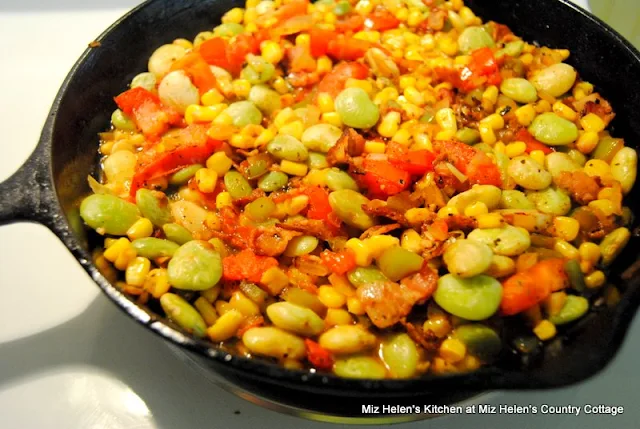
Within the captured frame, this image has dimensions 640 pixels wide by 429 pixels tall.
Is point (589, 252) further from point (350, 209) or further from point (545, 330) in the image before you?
point (350, 209)

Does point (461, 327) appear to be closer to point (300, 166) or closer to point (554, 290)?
point (554, 290)

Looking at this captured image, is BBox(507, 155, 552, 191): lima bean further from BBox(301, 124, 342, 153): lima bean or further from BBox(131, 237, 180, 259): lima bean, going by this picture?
BBox(131, 237, 180, 259): lima bean

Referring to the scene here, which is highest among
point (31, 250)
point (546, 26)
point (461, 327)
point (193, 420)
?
point (546, 26)

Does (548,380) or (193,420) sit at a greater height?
(548,380)

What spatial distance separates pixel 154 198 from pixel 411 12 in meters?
1.03

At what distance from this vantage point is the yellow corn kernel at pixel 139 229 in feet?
4.18

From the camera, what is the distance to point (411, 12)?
180 centimetres

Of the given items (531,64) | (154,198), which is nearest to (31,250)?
(154,198)

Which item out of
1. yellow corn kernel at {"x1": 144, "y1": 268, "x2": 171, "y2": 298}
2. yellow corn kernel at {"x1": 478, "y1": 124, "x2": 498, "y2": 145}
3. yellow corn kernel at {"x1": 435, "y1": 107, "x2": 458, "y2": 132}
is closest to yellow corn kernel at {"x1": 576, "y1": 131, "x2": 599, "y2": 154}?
yellow corn kernel at {"x1": 478, "y1": 124, "x2": 498, "y2": 145}

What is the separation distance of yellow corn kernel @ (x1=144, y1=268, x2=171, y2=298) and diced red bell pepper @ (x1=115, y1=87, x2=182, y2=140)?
0.47 m

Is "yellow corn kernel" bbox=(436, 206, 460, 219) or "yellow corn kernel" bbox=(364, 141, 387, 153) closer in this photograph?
"yellow corn kernel" bbox=(436, 206, 460, 219)

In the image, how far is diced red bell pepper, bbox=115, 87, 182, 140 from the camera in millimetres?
1517

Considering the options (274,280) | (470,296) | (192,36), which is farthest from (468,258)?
(192,36)

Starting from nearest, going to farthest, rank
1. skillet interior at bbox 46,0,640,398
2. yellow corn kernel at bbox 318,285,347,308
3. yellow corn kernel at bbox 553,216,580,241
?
skillet interior at bbox 46,0,640,398, yellow corn kernel at bbox 318,285,347,308, yellow corn kernel at bbox 553,216,580,241
